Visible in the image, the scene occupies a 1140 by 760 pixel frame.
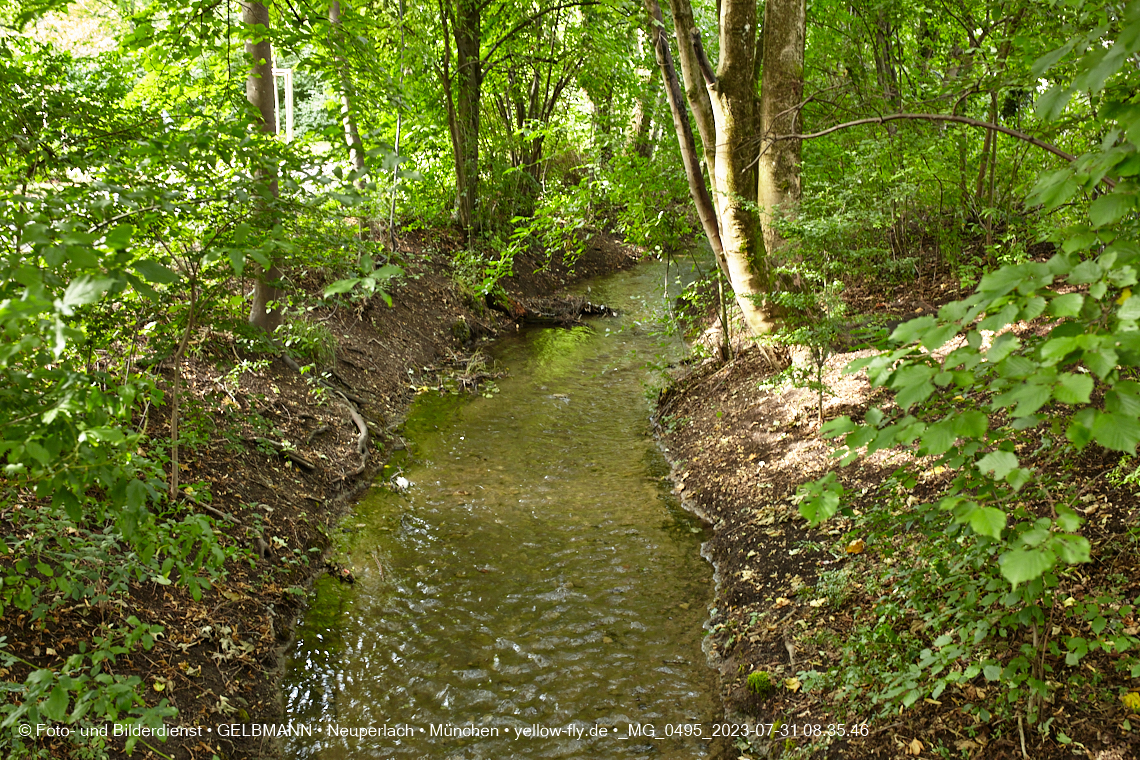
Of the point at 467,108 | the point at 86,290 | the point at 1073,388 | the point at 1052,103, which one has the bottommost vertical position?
the point at 1073,388

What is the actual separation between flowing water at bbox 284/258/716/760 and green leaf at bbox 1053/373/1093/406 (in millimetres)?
2857

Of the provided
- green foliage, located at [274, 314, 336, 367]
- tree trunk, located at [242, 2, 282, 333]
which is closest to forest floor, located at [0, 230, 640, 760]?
green foliage, located at [274, 314, 336, 367]

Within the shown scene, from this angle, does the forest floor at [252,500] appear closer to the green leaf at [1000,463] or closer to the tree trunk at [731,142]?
the green leaf at [1000,463]

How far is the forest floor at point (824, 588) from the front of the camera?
8.77 feet

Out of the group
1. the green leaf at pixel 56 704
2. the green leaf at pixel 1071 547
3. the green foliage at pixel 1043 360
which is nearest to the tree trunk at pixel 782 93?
the green foliage at pixel 1043 360

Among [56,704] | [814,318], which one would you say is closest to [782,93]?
[814,318]

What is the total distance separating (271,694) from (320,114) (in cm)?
1980

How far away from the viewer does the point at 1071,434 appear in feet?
4.97

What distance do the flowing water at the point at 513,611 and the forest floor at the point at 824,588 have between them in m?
0.30

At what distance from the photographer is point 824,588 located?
4051mm

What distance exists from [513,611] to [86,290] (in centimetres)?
380

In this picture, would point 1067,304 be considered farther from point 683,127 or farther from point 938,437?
point 683,127

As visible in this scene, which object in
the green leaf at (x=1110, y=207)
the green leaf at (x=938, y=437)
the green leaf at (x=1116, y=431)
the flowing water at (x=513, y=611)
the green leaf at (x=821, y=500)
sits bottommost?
the flowing water at (x=513, y=611)

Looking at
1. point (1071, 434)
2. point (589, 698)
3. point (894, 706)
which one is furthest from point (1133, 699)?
point (589, 698)
